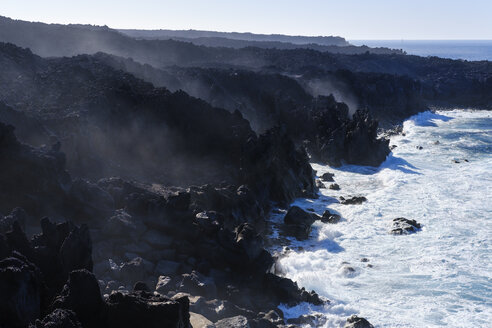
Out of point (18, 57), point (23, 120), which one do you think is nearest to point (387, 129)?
point (18, 57)

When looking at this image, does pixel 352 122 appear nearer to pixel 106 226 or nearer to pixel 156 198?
pixel 156 198

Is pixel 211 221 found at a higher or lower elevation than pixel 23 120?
lower

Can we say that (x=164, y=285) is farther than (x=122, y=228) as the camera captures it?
No

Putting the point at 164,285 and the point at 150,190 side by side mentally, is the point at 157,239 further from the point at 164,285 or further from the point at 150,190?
the point at 150,190

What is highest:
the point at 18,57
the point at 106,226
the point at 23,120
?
the point at 18,57

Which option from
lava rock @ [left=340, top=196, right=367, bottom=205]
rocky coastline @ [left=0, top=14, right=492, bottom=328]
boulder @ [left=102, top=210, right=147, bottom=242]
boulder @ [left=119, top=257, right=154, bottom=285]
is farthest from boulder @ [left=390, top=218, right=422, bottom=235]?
boulder @ [left=119, top=257, right=154, bottom=285]

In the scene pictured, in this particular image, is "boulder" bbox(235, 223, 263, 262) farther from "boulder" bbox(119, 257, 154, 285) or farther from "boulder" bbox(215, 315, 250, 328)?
"boulder" bbox(215, 315, 250, 328)

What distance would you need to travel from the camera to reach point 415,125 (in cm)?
7806

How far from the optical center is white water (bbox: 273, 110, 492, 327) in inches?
883

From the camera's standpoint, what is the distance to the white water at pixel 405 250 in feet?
73.6

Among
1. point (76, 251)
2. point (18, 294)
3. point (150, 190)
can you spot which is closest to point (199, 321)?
point (76, 251)

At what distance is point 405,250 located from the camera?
29641 mm

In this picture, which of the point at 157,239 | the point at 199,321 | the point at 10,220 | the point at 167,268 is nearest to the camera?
the point at 199,321

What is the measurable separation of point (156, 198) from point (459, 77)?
10346 centimetres
